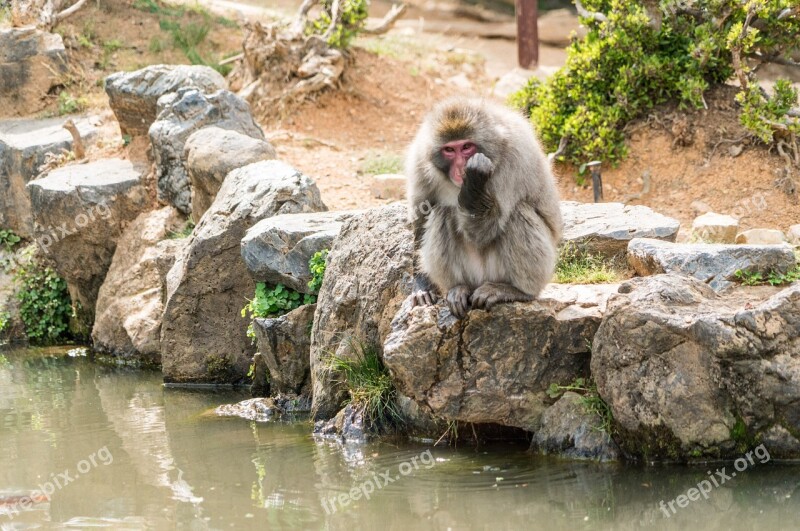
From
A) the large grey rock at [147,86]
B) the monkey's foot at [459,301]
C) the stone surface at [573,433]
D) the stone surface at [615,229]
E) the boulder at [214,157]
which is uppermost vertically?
the large grey rock at [147,86]

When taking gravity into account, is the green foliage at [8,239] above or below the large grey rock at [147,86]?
below

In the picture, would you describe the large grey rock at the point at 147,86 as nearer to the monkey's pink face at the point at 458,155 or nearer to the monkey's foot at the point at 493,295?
the monkey's pink face at the point at 458,155

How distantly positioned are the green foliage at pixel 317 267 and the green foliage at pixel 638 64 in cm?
321

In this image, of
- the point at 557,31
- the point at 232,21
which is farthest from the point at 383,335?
the point at 557,31

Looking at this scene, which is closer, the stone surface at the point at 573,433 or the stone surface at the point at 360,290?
the stone surface at the point at 573,433

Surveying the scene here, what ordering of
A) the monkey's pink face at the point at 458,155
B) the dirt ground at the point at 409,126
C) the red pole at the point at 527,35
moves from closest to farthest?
the monkey's pink face at the point at 458,155
the dirt ground at the point at 409,126
the red pole at the point at 527,35

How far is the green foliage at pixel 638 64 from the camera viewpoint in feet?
30.7

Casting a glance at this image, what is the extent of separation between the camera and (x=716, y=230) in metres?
8.13

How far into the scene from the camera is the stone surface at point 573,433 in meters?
6.04

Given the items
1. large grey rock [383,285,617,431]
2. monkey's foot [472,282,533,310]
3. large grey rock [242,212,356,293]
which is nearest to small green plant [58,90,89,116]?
large grey rock [242,212,356,293]

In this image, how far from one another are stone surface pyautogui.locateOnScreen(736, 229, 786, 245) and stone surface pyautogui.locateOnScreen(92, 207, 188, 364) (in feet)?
16.7

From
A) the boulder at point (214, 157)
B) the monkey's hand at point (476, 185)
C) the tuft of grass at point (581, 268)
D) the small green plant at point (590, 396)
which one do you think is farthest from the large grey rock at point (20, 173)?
the small green plant at point (590, 396)

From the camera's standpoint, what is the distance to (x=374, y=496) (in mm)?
5762

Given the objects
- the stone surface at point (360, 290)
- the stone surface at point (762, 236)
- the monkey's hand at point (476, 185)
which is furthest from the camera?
the stone surface at point (762, 236)
